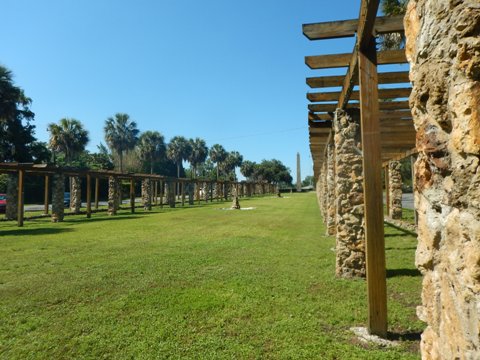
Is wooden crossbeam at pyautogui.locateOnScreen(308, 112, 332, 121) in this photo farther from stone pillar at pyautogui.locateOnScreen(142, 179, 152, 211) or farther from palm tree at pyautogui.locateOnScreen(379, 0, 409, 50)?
stone pillar at pyautogui.locateOnScreen(142, 179, 152, 211)

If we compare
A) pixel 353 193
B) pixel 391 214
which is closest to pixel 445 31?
pixel 353 193

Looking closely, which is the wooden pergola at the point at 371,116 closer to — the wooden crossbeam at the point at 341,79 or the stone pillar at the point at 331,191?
the wooden crossbeam at the point at 341,79

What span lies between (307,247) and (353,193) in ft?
11.9

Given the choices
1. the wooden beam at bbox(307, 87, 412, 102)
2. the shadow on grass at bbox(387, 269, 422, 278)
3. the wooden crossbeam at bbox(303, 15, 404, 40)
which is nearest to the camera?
the wooden crossbeam at bbox(303, 15, 404, 40)

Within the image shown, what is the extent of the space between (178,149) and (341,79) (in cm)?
6306

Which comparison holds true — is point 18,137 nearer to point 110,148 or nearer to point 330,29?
point 110,148

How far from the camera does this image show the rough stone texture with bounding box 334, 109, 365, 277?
6523 mm

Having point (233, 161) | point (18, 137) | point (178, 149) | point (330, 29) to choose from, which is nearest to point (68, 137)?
point (18, 137)

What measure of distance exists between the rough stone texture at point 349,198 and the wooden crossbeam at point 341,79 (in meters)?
0.97

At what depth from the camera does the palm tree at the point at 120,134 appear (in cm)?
4944

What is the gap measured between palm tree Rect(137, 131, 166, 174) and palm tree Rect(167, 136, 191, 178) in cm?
859

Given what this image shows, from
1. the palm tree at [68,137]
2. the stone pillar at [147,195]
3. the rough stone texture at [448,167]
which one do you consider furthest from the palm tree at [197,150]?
the rough stone texture at [448,167]

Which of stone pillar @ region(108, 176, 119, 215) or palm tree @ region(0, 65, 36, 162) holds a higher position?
palm tree @ region(0, 65, 36, 162)

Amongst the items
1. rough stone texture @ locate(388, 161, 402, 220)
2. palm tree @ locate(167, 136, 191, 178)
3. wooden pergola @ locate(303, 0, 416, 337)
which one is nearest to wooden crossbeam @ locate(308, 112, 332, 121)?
wooden pergola @ locate(303, 0, 416, 337)
